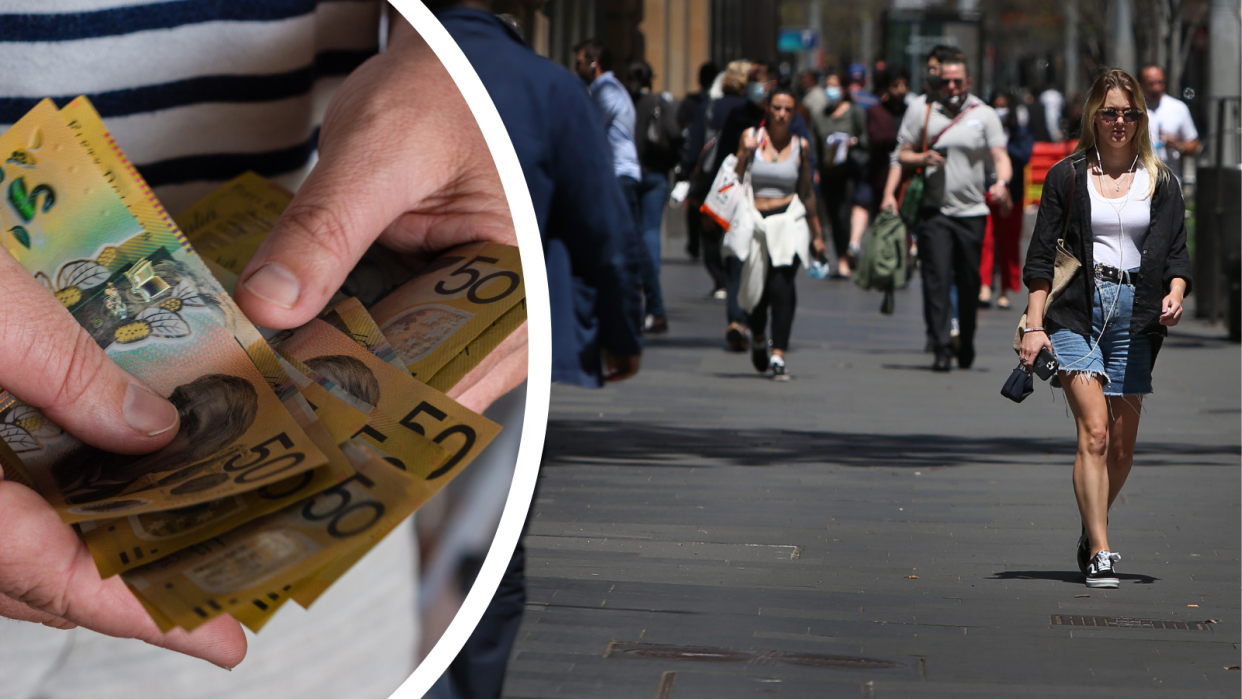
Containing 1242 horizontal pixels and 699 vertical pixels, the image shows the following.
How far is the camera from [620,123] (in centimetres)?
1120

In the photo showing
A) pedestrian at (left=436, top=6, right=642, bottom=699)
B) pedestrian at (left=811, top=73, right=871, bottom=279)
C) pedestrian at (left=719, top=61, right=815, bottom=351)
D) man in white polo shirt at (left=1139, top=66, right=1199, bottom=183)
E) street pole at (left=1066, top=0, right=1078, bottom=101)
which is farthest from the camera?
street pole at (left=1066, top=0, right=1078, bottom=101)

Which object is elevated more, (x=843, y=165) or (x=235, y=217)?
(x=235, y=217)

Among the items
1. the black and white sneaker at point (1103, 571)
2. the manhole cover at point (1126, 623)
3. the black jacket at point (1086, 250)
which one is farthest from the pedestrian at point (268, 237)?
the black and white sneaker at point (1103, 571)

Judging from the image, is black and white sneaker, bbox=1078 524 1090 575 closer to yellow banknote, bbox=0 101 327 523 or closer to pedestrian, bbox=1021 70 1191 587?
pedestrian, bbox=1021 70 1191 587

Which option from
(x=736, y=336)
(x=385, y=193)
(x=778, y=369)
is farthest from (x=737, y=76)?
(x=385, y=193)

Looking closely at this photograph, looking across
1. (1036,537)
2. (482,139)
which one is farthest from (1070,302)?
(482,139)

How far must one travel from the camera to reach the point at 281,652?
2.08 m

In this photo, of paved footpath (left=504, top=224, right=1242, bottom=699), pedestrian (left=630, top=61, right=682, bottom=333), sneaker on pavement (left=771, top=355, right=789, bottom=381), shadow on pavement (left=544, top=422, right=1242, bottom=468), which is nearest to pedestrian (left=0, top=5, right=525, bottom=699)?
paved footpath (left=504, top=224, right=1242, bottom=699)

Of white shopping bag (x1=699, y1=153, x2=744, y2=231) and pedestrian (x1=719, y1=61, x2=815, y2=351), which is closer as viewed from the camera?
white shopping bag (x1=699, y1=153, x2=744, y2=231)

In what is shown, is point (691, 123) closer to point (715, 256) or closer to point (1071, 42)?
point (715, 256)

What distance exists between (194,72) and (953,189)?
7.71 m

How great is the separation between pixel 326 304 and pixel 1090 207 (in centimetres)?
342

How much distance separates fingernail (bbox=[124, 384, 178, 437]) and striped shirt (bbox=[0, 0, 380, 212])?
661 mm

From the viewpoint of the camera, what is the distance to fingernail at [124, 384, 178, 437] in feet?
5.19
